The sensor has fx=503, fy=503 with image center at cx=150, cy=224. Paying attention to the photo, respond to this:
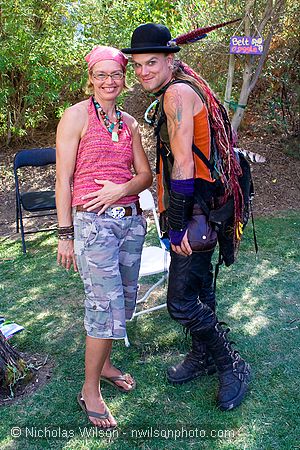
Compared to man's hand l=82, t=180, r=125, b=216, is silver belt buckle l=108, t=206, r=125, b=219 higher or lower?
lower

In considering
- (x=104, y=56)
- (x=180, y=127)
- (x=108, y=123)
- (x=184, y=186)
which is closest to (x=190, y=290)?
(x=184, y=186)

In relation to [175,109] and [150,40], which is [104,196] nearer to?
[175,109]

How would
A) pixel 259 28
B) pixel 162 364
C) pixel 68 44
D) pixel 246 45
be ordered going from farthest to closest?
pixel 68 44, pixel 259 28, pixel 246 45, pixel 162 364

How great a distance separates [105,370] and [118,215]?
1.08 meters

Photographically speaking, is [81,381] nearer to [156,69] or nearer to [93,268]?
[93,268]

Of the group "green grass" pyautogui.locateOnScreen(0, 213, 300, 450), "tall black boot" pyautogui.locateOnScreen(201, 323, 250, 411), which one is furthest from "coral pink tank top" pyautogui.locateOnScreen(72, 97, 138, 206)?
"green grass" pyautogui.locateOnScreen(0, 213, 300, 450)

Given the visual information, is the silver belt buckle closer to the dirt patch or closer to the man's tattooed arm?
the man's tattooed arm

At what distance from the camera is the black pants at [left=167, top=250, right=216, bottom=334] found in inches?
110

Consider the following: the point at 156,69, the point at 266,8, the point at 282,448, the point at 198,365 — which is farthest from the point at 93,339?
the point at 266,8

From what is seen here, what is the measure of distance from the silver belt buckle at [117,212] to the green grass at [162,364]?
45.6 inches

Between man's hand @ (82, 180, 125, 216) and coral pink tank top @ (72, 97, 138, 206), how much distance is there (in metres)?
0.03

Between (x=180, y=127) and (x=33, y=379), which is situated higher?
(x=180, y=127)

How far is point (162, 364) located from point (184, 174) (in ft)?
4.87

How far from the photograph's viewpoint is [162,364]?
3.41 m
